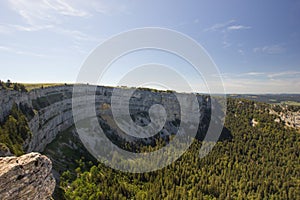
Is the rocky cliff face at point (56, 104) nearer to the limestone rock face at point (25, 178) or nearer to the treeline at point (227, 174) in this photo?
the treeline at point (227, 174)

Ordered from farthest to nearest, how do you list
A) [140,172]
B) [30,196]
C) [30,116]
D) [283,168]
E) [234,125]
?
[234,125]
[283,168]
[140,172]
[30,116]
[30,196]

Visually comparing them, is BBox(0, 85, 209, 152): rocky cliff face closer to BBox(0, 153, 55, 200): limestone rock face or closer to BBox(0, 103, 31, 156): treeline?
BBox(0, 103, 31, 156): treeline

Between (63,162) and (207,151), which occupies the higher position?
(63,162)

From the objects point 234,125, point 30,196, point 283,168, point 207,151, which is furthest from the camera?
point 234,125

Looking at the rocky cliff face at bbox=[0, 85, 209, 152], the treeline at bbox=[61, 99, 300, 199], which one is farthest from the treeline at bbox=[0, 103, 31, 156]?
the treeline at bbox=[61, 99, 300, 199]

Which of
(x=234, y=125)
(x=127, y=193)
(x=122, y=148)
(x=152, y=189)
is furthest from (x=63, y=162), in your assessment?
(x=234, y=125)

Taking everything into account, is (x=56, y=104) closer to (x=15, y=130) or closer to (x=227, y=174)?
(x=15, y=130)

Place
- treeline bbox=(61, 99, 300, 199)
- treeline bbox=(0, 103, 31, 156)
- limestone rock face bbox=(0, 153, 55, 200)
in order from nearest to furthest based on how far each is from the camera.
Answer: limestone rock face bbox=(0, 153, 55, 200), treeline bbox=(0, 103, 31, 156), treeline bbox=(61, 99, 300, 199)

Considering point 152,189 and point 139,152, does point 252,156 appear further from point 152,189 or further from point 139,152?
point 152,189
